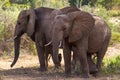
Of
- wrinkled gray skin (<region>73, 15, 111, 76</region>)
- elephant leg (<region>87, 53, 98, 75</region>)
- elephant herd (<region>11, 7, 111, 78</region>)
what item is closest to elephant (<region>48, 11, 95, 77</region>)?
elephant herd (<region>11, 7, 111, 78</region>)

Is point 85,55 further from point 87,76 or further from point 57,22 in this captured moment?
point 57,22

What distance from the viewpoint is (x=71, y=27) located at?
941cm

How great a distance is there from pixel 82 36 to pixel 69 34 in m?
0.35

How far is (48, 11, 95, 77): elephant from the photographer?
915 centimetres

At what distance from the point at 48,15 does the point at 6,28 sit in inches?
145

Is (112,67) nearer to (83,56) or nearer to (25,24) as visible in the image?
(83,56)

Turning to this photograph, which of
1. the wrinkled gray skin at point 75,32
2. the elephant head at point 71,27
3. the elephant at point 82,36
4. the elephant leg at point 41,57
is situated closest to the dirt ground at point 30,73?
the elephant leg at point 41,57

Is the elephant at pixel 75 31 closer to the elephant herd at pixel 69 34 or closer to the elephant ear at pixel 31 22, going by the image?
the elephant herd at pixel 69 34

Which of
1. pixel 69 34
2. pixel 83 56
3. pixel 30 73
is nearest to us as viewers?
pixel 69 34

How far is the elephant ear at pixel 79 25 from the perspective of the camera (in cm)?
938

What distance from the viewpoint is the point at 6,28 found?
14.7 meters

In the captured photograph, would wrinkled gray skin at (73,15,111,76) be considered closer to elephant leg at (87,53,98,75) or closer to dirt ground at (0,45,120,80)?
elephant leg at (87,53,98,75)

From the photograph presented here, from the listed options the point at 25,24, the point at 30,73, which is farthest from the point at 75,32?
the point at 25,24

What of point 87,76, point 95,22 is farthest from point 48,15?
point 87,76
